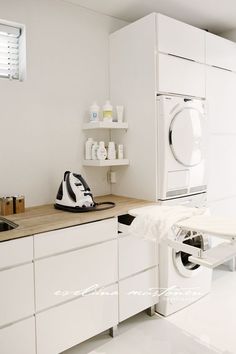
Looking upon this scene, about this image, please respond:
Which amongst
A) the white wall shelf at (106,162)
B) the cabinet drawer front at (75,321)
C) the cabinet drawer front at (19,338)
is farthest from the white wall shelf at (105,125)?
the cabinet drawer front at (19,338)

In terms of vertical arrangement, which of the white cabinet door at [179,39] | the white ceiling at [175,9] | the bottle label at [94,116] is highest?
the white ceiling at [175,9]

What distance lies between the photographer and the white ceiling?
8.52 feet

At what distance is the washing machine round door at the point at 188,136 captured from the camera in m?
2.46

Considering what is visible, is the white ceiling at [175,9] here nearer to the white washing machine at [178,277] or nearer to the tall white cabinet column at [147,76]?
the tall white cabinet column at [147,76]

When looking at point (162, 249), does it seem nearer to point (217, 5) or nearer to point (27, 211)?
point (27, 211)

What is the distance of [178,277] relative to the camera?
2500mm

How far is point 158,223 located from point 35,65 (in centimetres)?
157

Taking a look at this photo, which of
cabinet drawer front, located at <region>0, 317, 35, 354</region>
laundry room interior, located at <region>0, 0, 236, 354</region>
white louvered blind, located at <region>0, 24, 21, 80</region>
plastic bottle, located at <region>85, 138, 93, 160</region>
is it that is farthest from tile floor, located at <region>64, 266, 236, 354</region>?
white louvered blind, located at <region>0, 24, 21, 80</region>

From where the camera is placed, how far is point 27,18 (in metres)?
2.33

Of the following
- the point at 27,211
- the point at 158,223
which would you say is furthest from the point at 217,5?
the point at 27,211

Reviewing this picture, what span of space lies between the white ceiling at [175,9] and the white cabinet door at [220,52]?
232mm

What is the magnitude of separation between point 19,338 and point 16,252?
495 mm

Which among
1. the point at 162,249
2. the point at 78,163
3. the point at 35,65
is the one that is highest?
the point at 35,65

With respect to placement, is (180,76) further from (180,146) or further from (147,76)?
(180,146)
